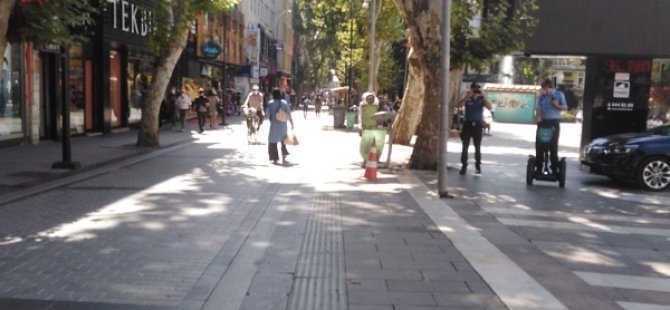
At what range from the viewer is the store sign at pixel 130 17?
23.3 m

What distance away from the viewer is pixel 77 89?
21.3 meters

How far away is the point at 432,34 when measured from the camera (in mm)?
13695

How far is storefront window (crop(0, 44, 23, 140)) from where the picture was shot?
1700 cm

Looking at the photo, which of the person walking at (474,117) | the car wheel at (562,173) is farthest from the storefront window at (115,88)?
the car wheel at (562,173)

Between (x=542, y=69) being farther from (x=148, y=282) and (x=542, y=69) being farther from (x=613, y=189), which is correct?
(x=148, y=282)

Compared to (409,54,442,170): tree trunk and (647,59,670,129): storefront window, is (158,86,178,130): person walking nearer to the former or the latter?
(409,54,442,170): tree trunk

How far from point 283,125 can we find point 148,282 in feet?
32.4

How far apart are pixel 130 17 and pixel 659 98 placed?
56.9 ft

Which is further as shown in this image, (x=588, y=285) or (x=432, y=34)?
(x=432, y=34)

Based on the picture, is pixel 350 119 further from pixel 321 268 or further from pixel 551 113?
pixel 321 268

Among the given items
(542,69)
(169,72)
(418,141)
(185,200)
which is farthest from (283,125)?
(542,69)

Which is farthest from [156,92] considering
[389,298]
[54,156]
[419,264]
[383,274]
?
[389,298]

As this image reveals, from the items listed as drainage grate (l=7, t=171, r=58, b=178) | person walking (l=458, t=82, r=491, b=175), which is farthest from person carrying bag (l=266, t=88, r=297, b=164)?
drainage grate (l=7, t=171, r=58, b=178)

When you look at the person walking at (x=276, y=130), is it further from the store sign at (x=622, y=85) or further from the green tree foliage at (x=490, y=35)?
the store sign at (x=622, y=85)
